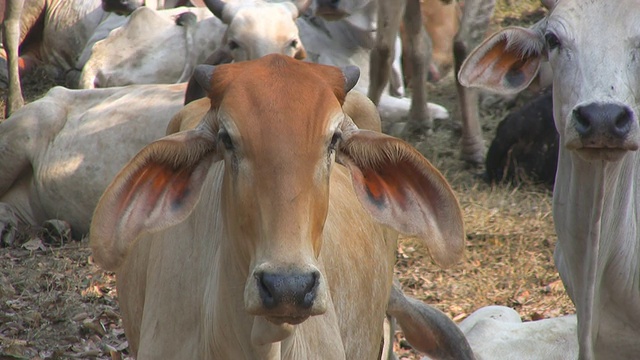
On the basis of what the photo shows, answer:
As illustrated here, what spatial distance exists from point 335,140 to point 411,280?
3.18m

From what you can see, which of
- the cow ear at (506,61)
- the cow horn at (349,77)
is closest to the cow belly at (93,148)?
the cow ear at (506,61)

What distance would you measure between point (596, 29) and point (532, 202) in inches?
129

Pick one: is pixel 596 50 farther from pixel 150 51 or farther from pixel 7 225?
pixel 150 51

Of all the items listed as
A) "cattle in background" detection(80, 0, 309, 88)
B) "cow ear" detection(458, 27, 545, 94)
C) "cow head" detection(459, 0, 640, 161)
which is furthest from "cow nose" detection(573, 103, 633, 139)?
"cattle in background" detection(80, 0, 309, 88)

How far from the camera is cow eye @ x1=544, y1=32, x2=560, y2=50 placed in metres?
3.82

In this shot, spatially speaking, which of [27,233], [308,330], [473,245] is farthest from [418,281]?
[308,330]

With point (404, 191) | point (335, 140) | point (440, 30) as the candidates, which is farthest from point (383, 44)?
point (335, 140)

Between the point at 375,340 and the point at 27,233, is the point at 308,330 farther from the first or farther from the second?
the point at 27,233

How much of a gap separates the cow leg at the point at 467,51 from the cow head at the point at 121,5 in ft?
9.77

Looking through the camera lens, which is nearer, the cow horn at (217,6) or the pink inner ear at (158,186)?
the pink inner ear at (158,186)

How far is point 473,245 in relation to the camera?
6328 mm

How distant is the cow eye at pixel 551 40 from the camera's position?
12.5ft

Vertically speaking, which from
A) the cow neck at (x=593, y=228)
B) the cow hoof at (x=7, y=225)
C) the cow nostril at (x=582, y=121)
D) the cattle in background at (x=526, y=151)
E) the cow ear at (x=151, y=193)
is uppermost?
the cow nostril at (x=582, y=121)

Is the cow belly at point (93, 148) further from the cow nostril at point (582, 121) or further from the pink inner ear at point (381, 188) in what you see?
the pink inner ear at point (381, 188)
